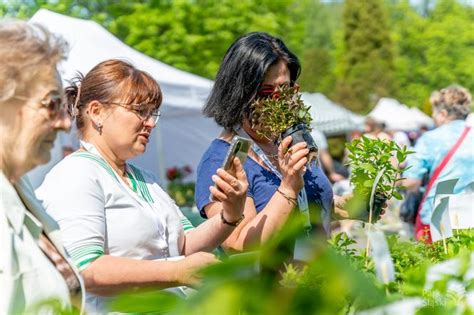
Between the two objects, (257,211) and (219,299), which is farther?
(257,211)

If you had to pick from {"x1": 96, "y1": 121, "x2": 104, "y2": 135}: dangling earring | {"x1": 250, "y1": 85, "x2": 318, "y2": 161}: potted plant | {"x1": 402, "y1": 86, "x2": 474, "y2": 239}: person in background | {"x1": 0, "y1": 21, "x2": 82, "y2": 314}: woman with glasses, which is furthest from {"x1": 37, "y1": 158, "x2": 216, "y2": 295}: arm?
{"x1": 402, "y1": 86, "x2": 474, "y2": 239}: person in background

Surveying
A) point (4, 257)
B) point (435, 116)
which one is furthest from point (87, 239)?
point (435, 116)

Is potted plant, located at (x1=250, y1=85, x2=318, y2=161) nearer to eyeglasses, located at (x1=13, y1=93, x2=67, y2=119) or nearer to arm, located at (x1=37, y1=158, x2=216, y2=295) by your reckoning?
arm, located at (x1=37, y1=158, x2=216, y2=295)

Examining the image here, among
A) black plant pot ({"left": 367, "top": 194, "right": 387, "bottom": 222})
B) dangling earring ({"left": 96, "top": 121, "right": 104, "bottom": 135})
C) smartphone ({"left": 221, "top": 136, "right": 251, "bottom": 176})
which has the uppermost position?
smartphone ({"left": 221, "top": 136, "right": 251, "bottom": 176})

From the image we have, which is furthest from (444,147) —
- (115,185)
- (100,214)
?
(100,214)

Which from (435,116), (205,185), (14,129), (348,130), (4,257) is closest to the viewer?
(4,257)

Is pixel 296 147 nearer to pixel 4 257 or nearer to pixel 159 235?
pixel 159 235

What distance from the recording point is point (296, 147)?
2.67m

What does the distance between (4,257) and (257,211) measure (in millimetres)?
1349

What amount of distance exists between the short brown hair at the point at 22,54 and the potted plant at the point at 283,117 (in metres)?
1.03

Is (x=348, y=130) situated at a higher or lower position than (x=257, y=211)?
lower

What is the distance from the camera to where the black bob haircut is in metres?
2.98

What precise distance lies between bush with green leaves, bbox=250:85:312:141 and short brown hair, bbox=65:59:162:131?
0.36 metres

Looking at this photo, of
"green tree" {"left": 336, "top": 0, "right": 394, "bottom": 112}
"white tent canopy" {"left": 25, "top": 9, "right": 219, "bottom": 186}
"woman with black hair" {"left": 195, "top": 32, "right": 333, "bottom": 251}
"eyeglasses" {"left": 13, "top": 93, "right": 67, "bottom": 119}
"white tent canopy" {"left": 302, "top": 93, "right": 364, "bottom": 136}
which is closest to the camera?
"eyeglasses" {"left": 13, "top": 93, "right": 67, "bottom": 119}
